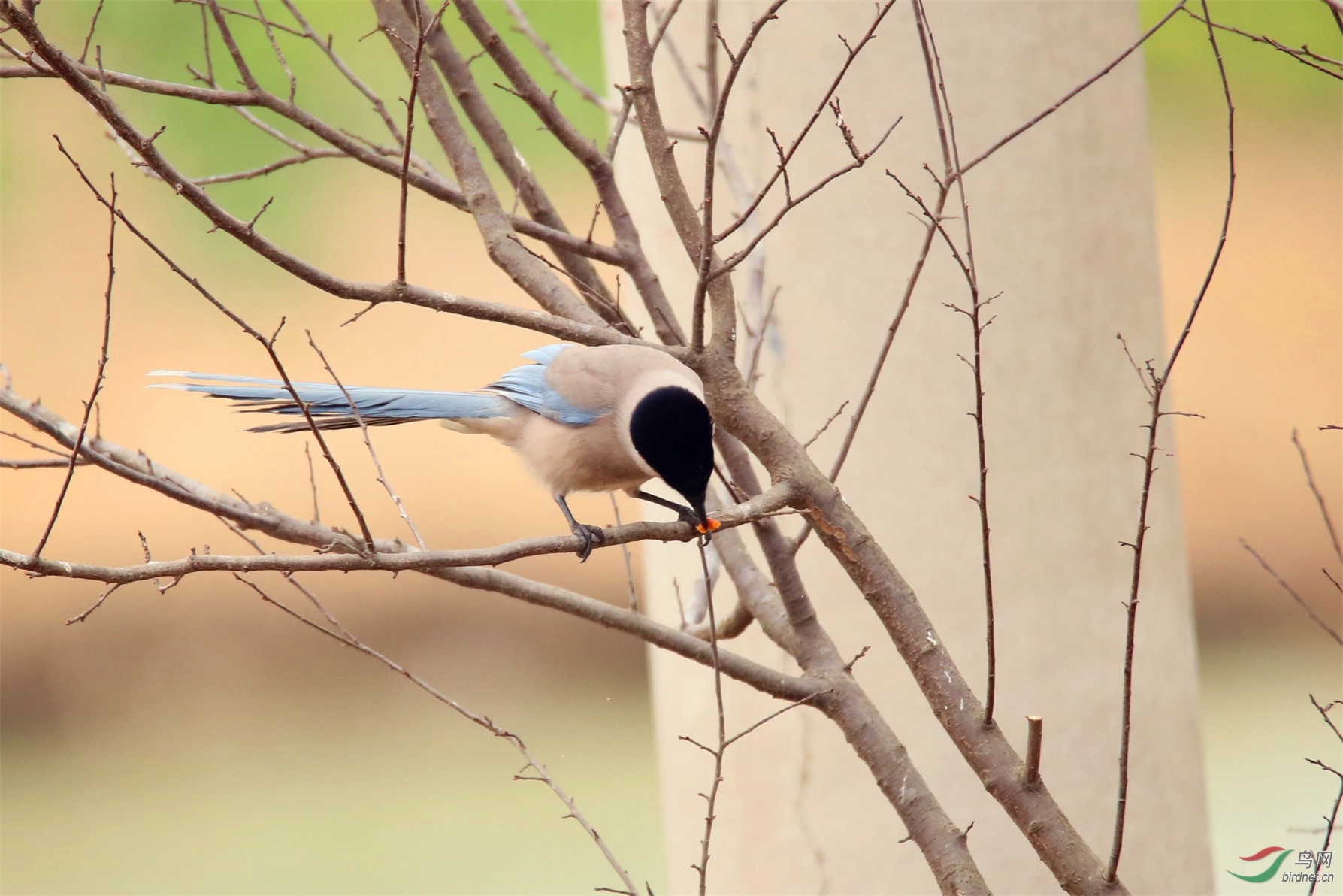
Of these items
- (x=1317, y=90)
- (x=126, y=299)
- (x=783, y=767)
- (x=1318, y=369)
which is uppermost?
(x=1317, y=90)

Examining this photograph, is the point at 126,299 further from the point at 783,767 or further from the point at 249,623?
the point at 783,767

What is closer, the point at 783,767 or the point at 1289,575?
the point at 783,767

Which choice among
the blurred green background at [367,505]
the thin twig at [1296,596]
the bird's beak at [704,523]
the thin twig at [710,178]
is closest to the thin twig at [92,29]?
the thin twig at [710,178]

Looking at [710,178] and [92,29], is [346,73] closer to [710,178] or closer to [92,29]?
[92,29]

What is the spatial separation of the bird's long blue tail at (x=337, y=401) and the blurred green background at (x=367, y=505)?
219cm

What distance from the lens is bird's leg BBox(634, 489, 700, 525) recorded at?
3.95 ft

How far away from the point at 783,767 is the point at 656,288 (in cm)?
110

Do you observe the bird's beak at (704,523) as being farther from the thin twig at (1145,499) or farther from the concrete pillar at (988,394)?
the concrete pillar at (988,394)

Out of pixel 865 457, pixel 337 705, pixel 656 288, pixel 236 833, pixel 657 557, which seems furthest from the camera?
pixel 337 705

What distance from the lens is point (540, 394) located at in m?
1.46

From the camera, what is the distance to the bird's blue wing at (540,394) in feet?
4.58

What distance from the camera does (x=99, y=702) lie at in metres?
4.02

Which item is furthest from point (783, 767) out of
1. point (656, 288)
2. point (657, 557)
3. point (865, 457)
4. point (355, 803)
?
point (355, 803)

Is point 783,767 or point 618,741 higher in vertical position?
point 618,741
